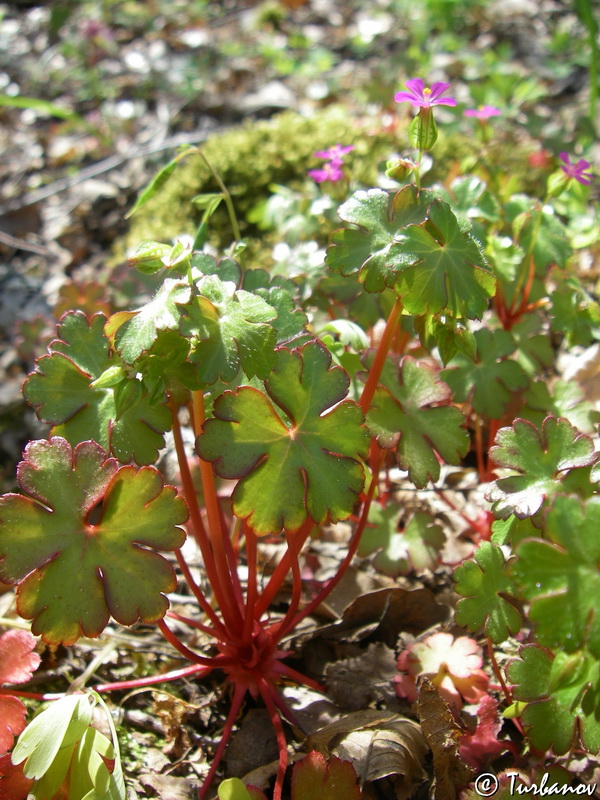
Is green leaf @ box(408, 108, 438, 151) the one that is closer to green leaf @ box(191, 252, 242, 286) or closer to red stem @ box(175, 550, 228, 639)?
green leaf @ box(191, 252, 242, 286)

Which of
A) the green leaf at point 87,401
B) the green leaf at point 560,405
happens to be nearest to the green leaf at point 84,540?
the green leaf at point 87,401

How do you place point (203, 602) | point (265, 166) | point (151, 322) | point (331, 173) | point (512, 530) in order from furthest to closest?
1. point (265, 166)
2. point (331, 173)
3. point (203, 602)
4. point (512, 530)
5. point (151, 322)

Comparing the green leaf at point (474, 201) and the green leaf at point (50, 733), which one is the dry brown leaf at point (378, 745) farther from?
the green leaf at point (474, 201)

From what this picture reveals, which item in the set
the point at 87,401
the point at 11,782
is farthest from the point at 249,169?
the point at 11,782

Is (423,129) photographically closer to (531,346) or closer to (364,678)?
(531,346)

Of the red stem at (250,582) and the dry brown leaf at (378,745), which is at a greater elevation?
the red stem at (250,582)

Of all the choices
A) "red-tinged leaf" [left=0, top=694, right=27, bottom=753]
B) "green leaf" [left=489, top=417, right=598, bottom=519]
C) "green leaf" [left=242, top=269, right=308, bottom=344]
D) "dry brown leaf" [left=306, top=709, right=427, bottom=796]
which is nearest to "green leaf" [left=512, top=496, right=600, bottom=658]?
"green leaf" [left=489, top=417, right=598, bottom=519]
